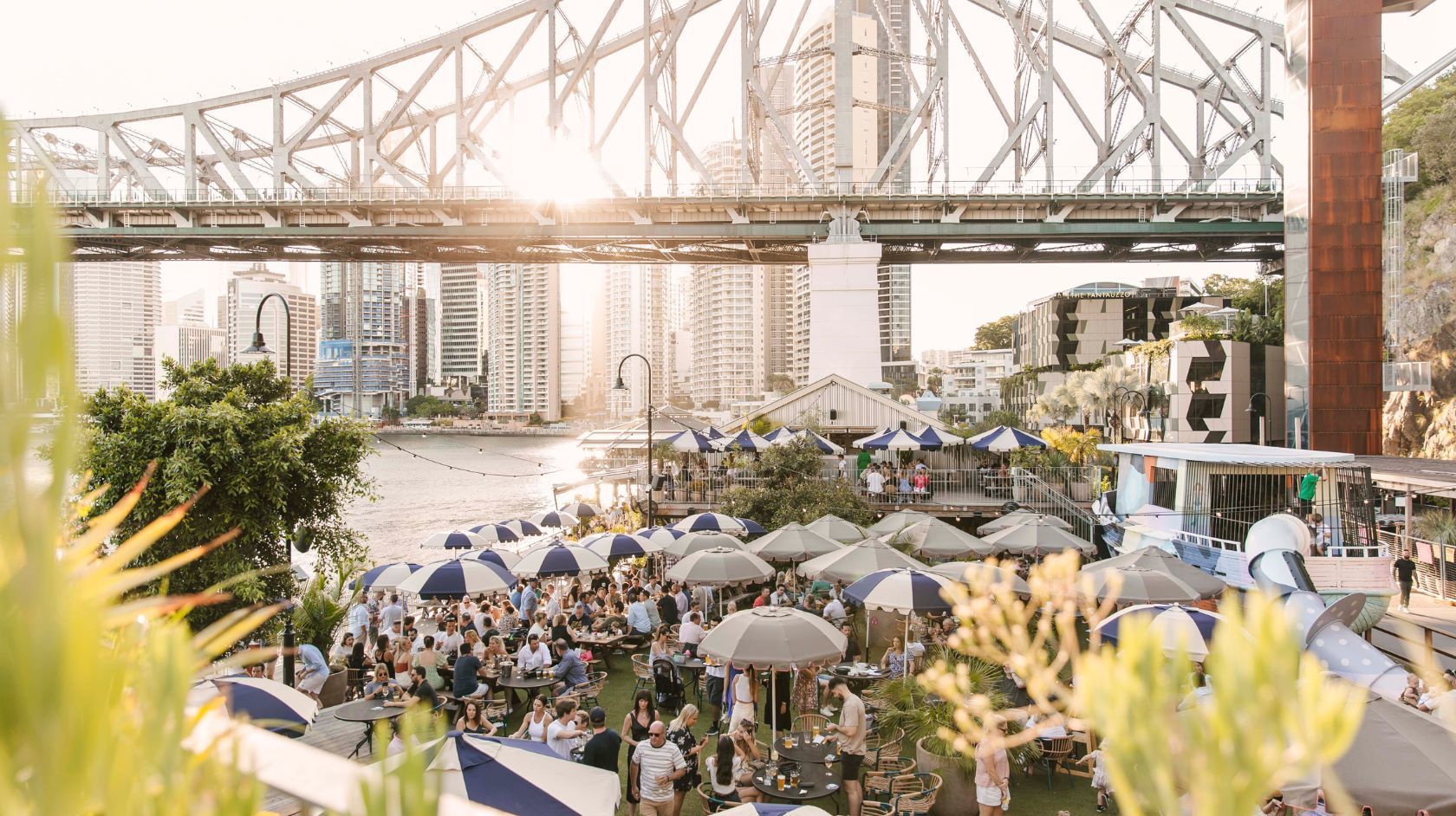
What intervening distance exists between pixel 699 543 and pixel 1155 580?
662 centimetres

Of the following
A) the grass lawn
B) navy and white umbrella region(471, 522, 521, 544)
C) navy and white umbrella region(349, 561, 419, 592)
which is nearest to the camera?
the grass lawn

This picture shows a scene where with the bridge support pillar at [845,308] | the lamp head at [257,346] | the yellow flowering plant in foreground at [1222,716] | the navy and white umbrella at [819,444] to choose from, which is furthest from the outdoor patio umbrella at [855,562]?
the bridge support pillar at [845,308]

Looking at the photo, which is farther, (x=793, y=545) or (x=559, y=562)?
(x=793, y=545)

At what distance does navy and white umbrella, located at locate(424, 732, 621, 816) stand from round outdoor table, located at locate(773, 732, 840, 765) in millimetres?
2470

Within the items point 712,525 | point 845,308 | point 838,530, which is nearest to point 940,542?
point 838,530

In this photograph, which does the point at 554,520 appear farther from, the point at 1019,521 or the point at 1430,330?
the point at 1430,330

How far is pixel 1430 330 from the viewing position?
28484 mm

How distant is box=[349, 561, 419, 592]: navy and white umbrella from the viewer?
488 inches

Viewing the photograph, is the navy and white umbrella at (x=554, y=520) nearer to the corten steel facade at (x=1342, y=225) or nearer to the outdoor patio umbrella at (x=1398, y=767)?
the outdoor patio umbrella at (x=1398, y=767)

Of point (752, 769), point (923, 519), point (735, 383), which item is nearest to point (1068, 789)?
point (752, 769)

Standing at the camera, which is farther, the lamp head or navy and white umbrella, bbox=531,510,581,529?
navy and white umbrella, bbox=531,510,581,529

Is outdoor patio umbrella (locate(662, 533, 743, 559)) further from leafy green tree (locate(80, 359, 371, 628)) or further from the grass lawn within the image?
leafy green tree (locate(80, 359, 371, 628))

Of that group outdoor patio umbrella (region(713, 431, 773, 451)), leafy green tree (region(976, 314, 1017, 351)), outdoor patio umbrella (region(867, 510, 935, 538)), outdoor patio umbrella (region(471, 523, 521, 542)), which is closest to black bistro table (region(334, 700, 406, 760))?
outdoor patio umbrella (region(867, 510, 935, 538))

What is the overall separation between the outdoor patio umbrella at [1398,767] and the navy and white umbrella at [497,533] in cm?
1596
